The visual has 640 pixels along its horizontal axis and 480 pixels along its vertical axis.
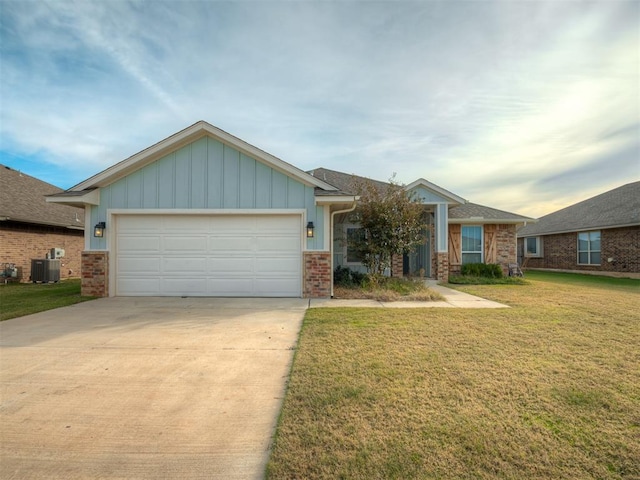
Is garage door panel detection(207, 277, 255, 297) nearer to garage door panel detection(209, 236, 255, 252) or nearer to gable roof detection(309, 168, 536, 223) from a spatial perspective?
garage door panel detection(209, 236, 255, 252)

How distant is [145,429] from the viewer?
248cm

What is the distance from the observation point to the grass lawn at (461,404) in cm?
202

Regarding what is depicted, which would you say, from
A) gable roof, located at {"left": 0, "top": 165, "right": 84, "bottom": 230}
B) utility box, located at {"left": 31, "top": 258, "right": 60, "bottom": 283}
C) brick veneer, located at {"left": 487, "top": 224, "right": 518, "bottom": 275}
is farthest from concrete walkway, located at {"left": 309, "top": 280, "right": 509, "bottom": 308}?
gable roof, located at {"left": 0, "top": 165, "right": 84, "bottom": 230}

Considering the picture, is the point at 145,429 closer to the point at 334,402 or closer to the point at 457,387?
the point at 334,402

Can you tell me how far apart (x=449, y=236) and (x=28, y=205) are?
62.1 feet

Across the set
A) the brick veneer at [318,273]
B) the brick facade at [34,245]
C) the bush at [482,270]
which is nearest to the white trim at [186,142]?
the brick veneer at [318,273]

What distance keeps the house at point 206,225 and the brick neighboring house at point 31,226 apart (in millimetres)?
5189

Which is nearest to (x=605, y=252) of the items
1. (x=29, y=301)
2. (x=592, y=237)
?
(x=592, y=237)

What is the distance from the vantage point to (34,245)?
12906 mm

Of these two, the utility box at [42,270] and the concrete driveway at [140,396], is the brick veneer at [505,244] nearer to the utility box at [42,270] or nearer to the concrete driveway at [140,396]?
the concrete driveway at [140,396]

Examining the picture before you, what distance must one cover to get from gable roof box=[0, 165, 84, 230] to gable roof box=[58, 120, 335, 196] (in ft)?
20.6

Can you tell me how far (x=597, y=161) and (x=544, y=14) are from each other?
32.9 feet

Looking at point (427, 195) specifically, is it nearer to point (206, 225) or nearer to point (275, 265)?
point (275, 265)

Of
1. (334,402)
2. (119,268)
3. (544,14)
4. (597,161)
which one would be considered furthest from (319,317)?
(597,161)
